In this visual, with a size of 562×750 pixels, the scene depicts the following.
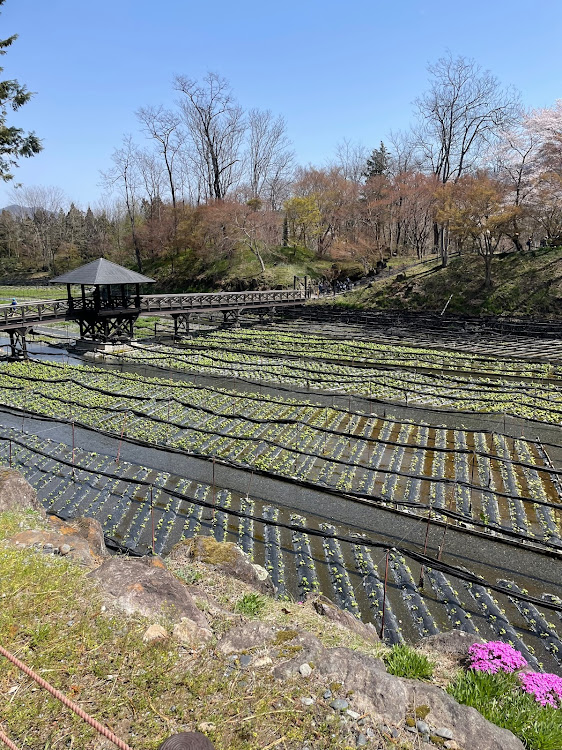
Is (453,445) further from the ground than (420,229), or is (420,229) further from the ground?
(420,229)

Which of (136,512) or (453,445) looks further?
(453,445)

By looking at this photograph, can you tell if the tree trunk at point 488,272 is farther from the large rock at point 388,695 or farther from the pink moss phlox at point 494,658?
the large rock at point 388,695

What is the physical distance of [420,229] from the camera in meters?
47.8

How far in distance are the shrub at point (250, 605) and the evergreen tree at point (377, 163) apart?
53.1m

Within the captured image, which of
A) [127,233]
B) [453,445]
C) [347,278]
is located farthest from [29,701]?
[127,233]

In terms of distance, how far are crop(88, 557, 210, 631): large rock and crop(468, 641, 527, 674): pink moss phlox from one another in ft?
8.76

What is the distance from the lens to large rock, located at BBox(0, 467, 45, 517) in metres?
7.58

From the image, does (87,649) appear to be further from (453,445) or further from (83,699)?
(453,445)

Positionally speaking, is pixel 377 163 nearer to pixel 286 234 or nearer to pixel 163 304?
pixel 286 234

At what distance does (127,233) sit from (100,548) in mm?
60267

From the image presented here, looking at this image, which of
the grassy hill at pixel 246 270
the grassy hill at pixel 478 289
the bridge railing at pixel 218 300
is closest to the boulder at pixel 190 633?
the bridge railing at pixel 218 300

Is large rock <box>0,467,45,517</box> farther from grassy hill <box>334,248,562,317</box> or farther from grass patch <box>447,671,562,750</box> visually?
grassy hill <box>334,248,562,317</box>

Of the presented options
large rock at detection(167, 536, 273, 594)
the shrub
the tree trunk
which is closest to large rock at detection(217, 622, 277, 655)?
the shrub

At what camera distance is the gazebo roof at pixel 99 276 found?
910 inches
